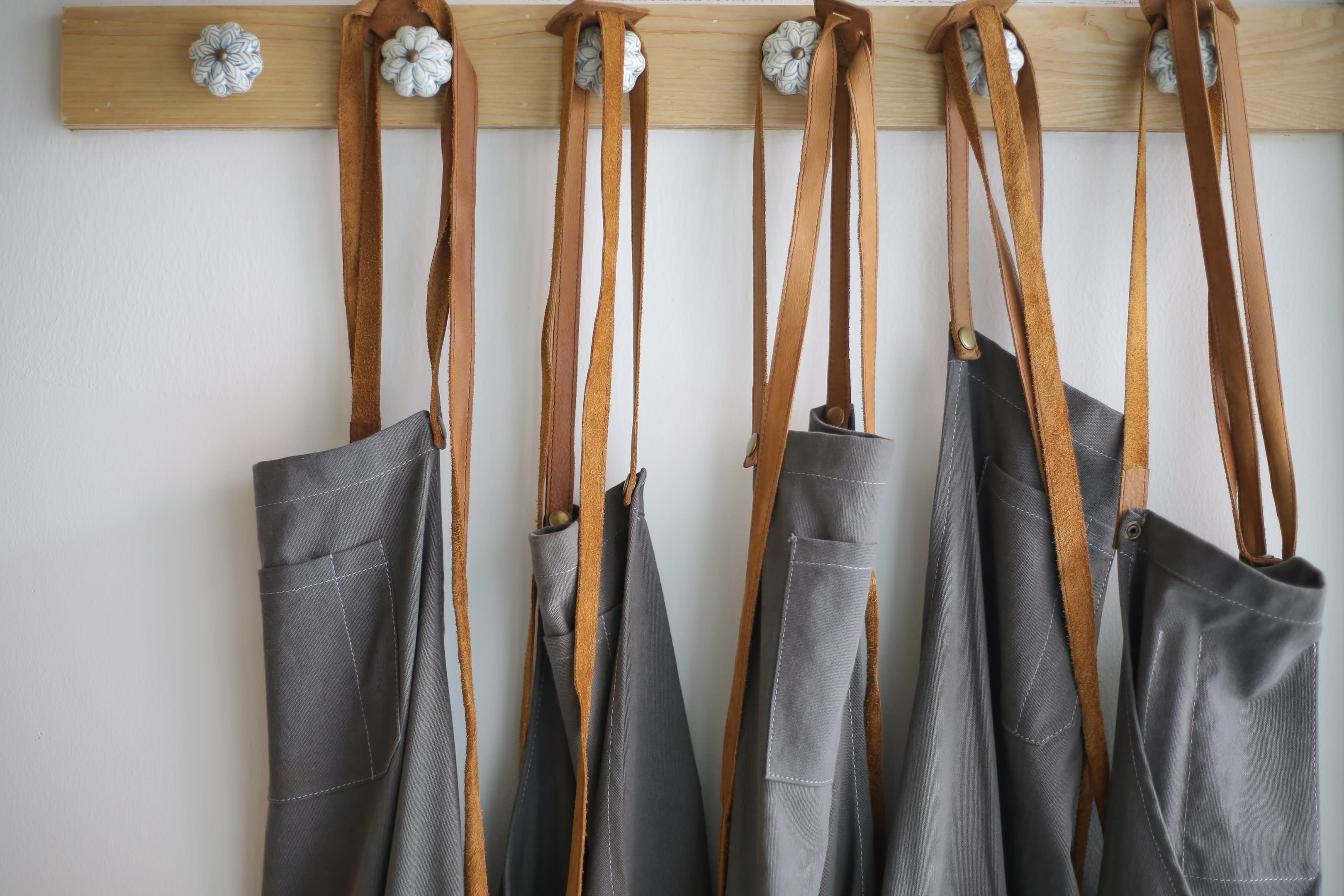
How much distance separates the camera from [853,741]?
2.43 ft

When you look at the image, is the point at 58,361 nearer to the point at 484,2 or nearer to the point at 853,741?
the point at 484,2

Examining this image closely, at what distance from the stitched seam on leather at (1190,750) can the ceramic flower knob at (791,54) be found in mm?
630

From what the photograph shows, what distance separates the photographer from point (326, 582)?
2.37 feet

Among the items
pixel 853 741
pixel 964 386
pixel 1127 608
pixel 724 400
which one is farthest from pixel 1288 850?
pixel 724 400

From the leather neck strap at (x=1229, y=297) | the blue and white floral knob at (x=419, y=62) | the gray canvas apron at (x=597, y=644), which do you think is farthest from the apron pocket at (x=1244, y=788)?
the blue and white floral knob at (x=419, y=62)

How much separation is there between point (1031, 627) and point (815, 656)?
21 centimetres

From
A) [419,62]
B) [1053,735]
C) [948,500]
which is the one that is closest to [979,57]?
[948,500]

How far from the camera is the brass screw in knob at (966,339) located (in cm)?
74

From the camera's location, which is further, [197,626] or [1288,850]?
[197,626]

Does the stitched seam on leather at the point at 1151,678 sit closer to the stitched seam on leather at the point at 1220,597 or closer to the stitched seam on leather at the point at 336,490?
the stitched seam on leather at the point at 1220,597

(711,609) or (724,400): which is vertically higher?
(724,400)

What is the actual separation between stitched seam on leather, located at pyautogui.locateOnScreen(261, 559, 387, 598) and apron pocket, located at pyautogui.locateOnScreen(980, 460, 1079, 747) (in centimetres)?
59

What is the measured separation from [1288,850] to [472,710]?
74 cm

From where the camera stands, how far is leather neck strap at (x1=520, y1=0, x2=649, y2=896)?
0.71 m
